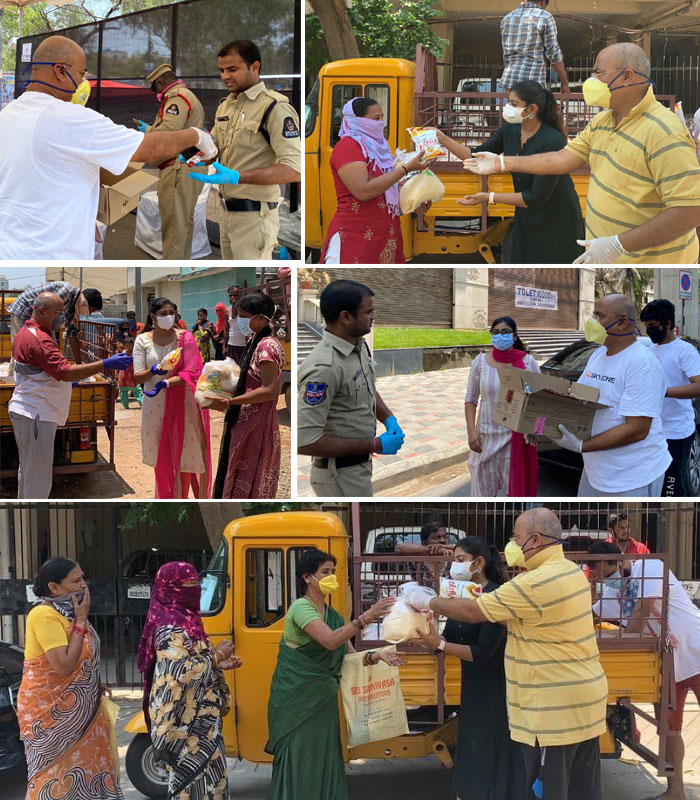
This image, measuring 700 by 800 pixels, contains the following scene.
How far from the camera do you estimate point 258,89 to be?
4.67 m

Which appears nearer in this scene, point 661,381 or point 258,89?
point 661,381

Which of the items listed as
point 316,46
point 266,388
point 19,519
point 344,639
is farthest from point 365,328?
point 19,519

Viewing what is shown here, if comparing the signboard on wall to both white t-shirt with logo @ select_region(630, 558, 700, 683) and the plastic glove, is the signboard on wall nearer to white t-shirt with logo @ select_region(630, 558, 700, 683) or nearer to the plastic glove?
the plastic glove

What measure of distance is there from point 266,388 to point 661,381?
1980 mm

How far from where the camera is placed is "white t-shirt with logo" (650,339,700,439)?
4.59 metres

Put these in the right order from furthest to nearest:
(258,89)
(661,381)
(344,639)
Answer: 1. (258,89)
2. (661,381)
3. (344,639)

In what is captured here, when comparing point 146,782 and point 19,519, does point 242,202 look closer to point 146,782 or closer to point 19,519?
point 146,782

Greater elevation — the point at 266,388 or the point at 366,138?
the point at 366,138

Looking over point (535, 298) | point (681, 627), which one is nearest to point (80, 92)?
point (535, 298)

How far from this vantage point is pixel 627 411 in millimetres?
4242

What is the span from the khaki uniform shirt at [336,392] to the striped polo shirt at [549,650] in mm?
1022

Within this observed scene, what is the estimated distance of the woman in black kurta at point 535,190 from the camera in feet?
15.7

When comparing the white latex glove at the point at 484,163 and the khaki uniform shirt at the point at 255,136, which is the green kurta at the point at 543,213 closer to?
the white latex glove at the point at 484,163

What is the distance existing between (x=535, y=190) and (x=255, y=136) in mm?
1578
